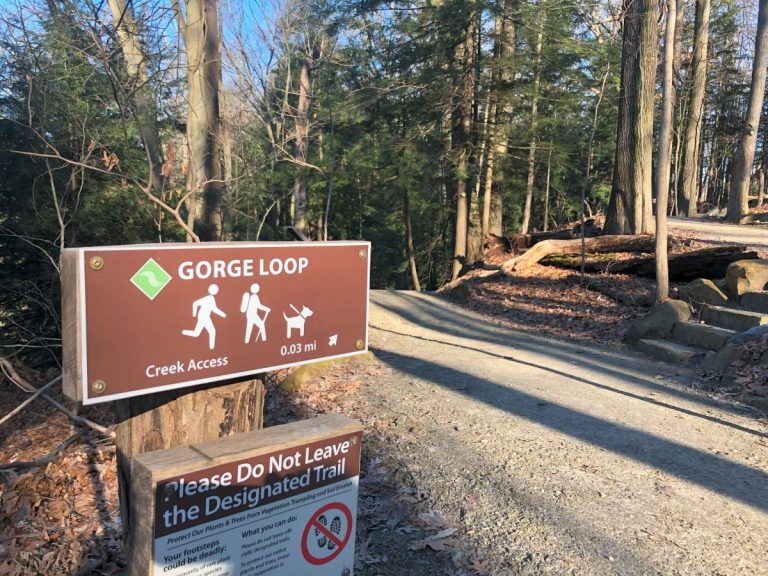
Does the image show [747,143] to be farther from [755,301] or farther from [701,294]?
[755,301]

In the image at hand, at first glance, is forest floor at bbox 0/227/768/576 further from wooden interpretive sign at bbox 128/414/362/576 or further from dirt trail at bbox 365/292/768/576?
wooden interpretive sign at bbox 128/414/362/576

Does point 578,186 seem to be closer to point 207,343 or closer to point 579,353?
point 579,353

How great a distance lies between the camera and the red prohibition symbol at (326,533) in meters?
1.95

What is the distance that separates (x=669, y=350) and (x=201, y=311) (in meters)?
7.38

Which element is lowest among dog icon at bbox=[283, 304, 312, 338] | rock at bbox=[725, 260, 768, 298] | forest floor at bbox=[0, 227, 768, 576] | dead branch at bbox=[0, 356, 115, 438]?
forest floor at bbox=[0, 227, 768, 576]

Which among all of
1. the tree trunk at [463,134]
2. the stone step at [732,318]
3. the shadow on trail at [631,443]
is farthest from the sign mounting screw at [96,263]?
the tree trunk at [463,134]

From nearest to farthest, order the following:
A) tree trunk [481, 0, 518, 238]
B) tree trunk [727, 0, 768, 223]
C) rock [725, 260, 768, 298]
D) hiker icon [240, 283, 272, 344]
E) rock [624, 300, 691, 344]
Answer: hiker icon [240, 283, 272, 344] < rock [624, 300, 691, 344] < rock [725, 260, 768, 298] < tree trunk [481, 0, 518, 238] < tree trunk [727, 0, 768, 223]

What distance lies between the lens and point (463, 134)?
17.6 m

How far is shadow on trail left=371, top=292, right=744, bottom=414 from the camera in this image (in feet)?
21.6

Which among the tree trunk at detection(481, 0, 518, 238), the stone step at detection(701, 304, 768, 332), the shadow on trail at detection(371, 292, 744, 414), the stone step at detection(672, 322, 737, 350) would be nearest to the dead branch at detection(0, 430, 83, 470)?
the shadow on trail at detection(371, 292, 744, 414)

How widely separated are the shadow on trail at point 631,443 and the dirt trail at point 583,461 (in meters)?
0.01

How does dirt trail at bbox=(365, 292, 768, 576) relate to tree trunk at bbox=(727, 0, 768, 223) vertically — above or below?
below

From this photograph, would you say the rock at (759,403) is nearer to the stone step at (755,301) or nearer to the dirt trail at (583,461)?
the dirt trail at (583,461)

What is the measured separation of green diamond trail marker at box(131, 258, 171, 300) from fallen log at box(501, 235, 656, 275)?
39.2 ft
